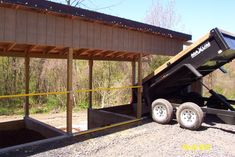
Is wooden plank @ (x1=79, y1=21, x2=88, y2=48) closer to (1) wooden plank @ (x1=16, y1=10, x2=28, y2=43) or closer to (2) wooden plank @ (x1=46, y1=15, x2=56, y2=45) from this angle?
(2) wooden plank @ (x1=46, y1=15, x2=56, y2=45)

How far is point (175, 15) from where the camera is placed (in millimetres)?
25844

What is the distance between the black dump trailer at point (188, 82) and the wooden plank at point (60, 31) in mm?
3506

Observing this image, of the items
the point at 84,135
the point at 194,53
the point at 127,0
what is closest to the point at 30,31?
the point at 84,135

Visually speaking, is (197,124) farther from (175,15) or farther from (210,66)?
(175,15)

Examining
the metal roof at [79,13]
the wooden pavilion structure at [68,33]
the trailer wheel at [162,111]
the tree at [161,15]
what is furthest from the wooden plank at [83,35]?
the tree at [161,15]

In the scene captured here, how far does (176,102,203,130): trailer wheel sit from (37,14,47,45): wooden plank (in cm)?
433

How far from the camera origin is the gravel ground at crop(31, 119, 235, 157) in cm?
541

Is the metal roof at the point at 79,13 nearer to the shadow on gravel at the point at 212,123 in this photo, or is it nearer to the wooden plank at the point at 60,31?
the wooden plank at the point at 60,31

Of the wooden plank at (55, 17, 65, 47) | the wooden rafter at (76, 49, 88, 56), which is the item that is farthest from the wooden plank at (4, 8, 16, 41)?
the wooden rafter at (76, 49, 88, 56)

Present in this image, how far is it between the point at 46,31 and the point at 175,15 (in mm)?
22277

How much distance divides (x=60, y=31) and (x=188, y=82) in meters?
5.02

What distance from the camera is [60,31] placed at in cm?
573

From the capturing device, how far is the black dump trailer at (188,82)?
279 inches

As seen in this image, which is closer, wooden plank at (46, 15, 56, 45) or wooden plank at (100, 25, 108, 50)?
wooden plank at (46, 15, 56, 45)
